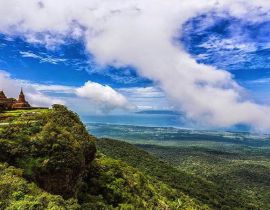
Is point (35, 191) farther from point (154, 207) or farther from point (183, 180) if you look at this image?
point (183, 180)

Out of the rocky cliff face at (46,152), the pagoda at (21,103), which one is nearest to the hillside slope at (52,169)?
the rocky cliff face at (46,152)

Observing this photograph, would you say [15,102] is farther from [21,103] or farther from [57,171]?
[57,171]

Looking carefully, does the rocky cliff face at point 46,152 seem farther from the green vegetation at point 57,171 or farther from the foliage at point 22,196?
the foliage at point 22,196

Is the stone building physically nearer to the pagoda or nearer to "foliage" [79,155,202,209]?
the pagoda

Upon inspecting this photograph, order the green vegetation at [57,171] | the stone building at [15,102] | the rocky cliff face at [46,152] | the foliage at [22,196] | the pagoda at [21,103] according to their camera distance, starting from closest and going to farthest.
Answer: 1. the foliage at [22,196]
2. the green vegetation at [57,171]
3. the rocky cliff face at [46,152]
4. the stone building at [15,102]
5. the pagoda at [21,103]

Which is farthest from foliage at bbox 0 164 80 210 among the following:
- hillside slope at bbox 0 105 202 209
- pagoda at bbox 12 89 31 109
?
pagoda at bbox 12 89 31 109

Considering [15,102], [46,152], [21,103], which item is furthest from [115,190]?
[15,102]

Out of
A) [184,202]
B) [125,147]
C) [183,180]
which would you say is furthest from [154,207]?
[125,147]

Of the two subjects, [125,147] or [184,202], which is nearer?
[184,202]

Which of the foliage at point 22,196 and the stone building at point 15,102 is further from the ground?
the stone building at point 15,102

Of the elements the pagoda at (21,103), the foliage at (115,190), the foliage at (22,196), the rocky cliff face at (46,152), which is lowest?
the foliage at (115,190)

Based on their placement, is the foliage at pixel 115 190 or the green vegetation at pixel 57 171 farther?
the foliage at pixel 115 190
